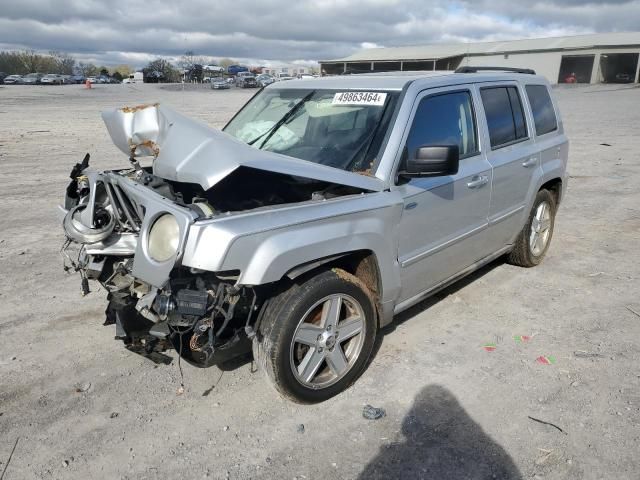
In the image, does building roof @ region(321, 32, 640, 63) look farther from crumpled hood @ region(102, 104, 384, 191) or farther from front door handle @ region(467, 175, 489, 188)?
crumpled hood @ region(102, 104, 384, 191)

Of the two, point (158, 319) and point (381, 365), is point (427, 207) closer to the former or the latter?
point (381, 365)

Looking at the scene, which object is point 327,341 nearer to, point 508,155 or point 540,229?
point 508,155

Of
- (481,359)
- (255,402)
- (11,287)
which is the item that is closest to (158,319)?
(255,402)

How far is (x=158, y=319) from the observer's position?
2.76 meters

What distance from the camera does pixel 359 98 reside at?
371 cm

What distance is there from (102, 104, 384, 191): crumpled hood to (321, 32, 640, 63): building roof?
57.8 metres

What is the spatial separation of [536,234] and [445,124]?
7.25 feet

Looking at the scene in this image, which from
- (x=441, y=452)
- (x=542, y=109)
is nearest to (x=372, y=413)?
(x=441, y=452)

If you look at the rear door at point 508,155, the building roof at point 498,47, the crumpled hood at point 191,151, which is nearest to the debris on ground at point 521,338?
the rear door at point 508,155

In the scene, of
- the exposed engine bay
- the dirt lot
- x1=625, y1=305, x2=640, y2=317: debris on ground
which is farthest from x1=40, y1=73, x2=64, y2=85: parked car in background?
x1=625, y1=305, x2=640, y2=317: debris on ground

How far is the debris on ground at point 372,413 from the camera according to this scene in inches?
120

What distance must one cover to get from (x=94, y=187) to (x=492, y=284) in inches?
144

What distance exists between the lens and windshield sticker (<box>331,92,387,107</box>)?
3.60 meters

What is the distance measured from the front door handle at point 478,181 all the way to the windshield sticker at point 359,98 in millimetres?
940
